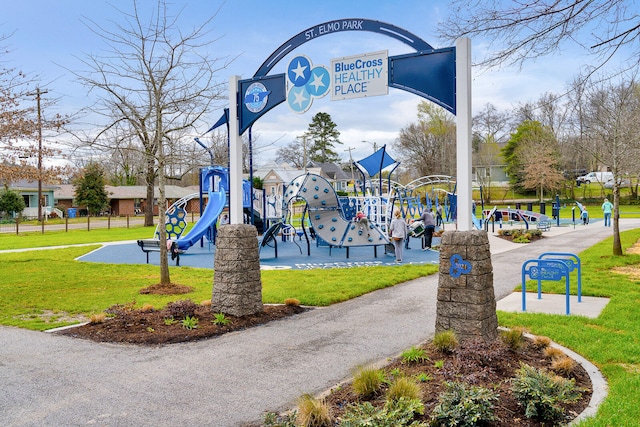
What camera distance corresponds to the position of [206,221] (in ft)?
63.5

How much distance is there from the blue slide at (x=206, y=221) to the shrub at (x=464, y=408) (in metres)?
14.8

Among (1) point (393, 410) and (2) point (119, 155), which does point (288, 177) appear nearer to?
(2) point (119, 155)

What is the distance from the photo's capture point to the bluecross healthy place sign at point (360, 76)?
7324mm

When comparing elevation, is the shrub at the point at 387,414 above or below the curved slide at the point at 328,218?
below

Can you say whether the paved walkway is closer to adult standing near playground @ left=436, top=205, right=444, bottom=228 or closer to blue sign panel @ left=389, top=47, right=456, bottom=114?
blue sign panel @ left=389, top=47, right=456, bottom=114

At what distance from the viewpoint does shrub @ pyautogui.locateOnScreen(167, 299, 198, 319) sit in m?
7.99

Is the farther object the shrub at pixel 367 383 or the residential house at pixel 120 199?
the residential house at pixel 120 199

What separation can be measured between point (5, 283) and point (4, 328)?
527 centimetres

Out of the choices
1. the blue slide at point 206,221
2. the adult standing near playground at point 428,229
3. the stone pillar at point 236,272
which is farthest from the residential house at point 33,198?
the stone pillar at point 236,272

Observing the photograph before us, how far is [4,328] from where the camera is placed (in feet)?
26.5

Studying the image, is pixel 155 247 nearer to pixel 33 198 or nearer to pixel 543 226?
pixel 543 226

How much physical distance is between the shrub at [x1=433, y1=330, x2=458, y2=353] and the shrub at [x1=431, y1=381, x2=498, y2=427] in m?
1.55

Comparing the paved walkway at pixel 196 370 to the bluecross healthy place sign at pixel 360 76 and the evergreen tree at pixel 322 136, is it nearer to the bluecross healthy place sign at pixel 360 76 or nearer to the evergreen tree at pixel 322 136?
the bluecross healthy place sign at pixel 360 76

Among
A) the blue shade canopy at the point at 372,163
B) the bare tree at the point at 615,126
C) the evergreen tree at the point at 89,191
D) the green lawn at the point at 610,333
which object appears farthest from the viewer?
the evergreen tree at the point at 89,191
